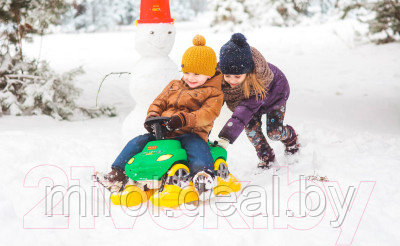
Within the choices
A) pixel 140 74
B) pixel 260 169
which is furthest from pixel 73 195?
pixel 260 169

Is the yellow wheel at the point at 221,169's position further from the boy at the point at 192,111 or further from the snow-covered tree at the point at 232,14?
the snow-covered tree at the point at 232,14

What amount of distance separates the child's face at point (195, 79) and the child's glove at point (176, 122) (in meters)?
0.39

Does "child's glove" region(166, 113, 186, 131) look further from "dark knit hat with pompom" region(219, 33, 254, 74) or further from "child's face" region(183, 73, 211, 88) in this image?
"dark knit hat with pompom" region(219, 33, 254, 74)

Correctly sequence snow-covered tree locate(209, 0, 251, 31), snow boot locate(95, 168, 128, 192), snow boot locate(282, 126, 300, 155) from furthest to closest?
1. snow-covered tree locate(209, 0, 251, 31)
2. snow boot locate(282, 126, 300, 155)
3. snow boot locate(95, 168, 128, 192)

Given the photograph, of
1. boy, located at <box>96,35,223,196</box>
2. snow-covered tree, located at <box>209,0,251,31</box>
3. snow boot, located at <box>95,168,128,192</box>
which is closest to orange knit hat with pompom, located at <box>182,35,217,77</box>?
boy, located at <box>96,35,223,196</box>

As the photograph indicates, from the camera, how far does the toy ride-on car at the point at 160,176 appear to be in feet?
9.02

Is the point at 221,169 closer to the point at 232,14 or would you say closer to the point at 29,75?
the point at 29,75

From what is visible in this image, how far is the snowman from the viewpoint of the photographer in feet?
12.3

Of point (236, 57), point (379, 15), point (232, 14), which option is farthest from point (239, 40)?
point (232, 14)

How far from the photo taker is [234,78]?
128 inches

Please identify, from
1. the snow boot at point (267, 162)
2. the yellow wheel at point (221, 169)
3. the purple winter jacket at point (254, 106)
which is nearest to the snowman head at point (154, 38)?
the purple winter jacket at point (254, 106)

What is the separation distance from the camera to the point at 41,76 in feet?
18.1

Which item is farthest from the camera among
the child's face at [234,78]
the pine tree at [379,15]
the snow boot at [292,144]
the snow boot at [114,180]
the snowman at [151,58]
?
the pine tree at [379,15]

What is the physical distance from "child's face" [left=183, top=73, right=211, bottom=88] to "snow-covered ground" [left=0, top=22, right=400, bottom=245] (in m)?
0.64
